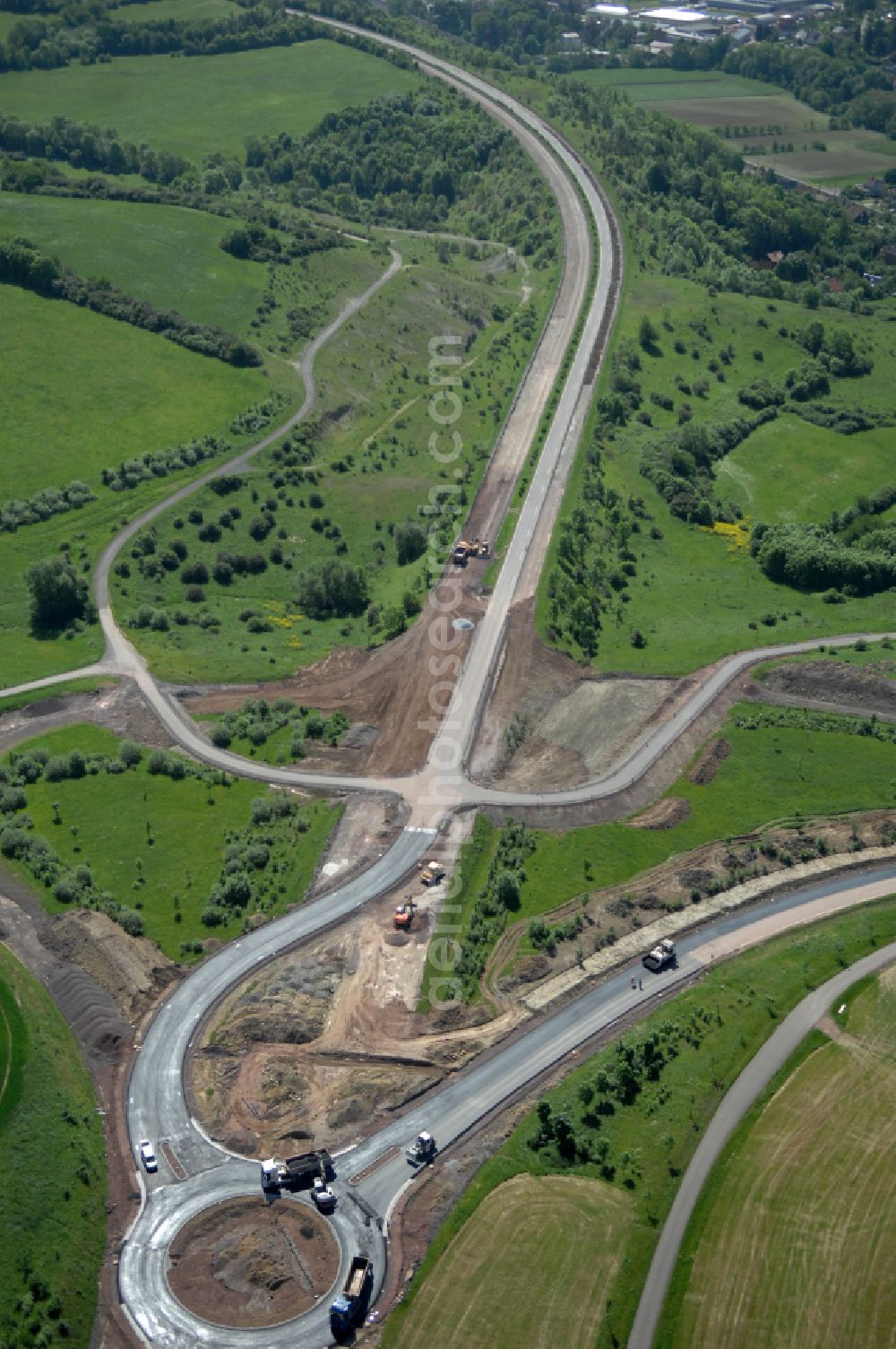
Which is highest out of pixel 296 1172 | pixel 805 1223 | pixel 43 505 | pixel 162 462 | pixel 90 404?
pixel 90 404

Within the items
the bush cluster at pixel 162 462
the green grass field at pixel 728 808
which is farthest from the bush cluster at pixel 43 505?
the green grass field at pixel 728 808

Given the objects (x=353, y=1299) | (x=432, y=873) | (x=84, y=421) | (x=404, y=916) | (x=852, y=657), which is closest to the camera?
(x=353, y=1299)

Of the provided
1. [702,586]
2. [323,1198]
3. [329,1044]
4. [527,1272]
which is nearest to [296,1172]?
[323,1198]

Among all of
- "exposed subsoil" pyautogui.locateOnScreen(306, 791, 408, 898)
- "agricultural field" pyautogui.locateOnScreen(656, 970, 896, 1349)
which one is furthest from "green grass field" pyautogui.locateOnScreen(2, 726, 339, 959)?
"agricultural field" pyautogui.locateOnScreen(656, 970, 896, 1349)

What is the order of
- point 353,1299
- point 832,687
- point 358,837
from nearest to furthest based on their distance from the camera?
point 353,1299
point 358,837
point 832,687

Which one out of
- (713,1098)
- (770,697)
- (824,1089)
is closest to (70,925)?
(713,1098)

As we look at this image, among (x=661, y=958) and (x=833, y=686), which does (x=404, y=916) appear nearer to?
(x=661, y=958)

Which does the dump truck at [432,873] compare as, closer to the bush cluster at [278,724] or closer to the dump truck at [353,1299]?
the bush cluster at [278,724]

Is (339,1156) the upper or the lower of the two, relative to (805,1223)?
lower
